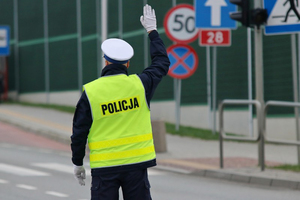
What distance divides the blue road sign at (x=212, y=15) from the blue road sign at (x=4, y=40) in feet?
55.8

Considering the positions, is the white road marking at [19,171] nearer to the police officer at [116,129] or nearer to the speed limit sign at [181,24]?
the speed limit sign at [181,24]

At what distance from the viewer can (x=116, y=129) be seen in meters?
5.58

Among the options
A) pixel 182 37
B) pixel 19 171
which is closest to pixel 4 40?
pixel 182 37

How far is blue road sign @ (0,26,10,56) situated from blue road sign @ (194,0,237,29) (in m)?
17.0

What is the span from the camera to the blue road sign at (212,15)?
1541 centimetres

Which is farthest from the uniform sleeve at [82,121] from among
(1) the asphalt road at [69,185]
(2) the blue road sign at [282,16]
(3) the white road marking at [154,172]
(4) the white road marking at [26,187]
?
(3) the white road marking at [154,172]

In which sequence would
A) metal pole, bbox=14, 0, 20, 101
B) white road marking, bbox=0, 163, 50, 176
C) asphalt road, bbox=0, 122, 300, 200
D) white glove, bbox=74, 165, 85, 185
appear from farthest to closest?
metal pole, bbox=14, 0, 20, 101
white road marking, bbox=0, 163, 50, 176
asphalt road, bbox=0, 122, 300, 200
white glove, bbox=74, 165, 85, 185

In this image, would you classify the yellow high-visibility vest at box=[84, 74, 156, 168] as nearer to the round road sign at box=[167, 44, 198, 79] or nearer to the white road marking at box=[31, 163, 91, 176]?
the white road marking at box=[31, 163, 91, 176]

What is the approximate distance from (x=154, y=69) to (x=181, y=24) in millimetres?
11453

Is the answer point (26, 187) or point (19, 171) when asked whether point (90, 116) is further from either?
point (19, 171)

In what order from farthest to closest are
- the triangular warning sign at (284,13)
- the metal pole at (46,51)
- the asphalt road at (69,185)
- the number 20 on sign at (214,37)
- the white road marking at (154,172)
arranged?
the metal pole at (46,51)
the number 20 on sign at (214,37)
the white road marking at (154,172)
the triangular warning sign at (284,13)
the asphalt road at (69,185)

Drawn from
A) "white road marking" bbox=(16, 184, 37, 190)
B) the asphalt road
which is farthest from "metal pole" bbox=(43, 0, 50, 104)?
"white road marking" bbox=(16, 184, 37, 190)

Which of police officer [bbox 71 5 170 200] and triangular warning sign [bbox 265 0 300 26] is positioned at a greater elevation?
triangular warning sign [bbox 265 0 300 26]

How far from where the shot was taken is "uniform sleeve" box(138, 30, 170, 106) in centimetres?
578
